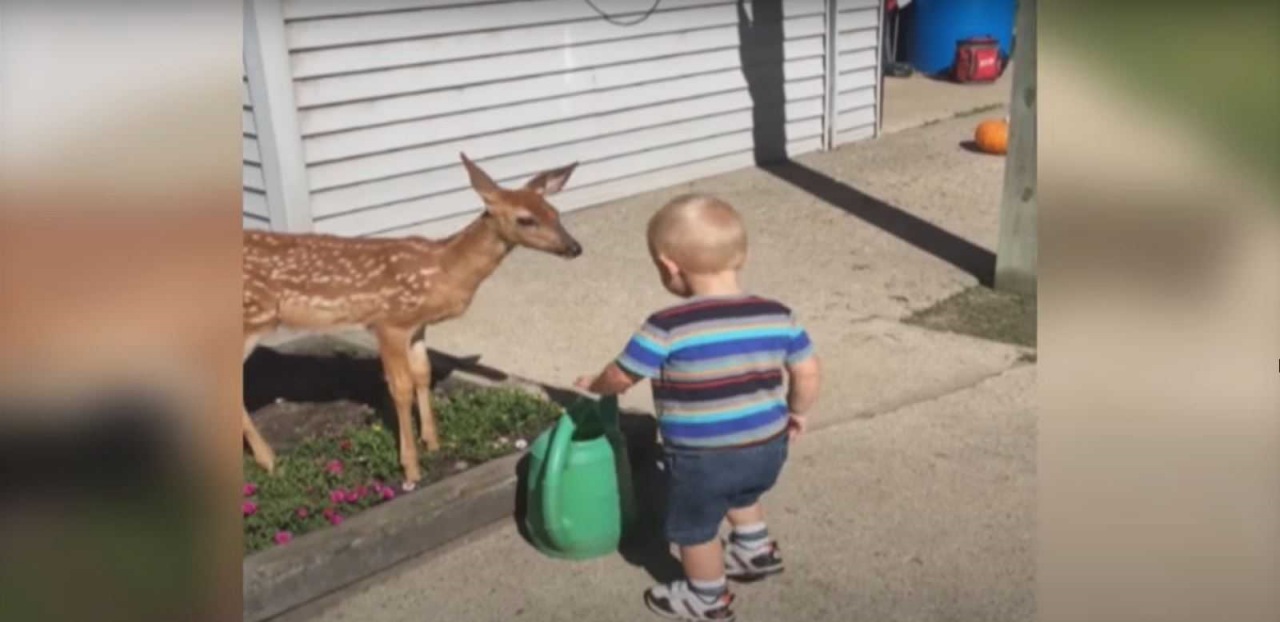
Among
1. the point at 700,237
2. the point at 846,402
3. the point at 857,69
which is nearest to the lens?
the point at 700,237

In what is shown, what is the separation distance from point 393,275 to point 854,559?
4.79ft

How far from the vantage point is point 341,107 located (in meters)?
6.47

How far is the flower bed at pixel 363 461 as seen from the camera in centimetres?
→ 347

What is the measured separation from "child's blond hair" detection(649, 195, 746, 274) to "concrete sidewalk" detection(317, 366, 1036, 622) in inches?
37.3

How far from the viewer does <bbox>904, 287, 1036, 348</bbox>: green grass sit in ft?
18.0

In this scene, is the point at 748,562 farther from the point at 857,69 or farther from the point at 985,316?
the point at 857,69

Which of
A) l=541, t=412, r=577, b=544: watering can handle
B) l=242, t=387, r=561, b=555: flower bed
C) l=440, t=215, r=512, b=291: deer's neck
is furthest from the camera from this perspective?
l=440, t=215, r=512, b=291: deer's neck

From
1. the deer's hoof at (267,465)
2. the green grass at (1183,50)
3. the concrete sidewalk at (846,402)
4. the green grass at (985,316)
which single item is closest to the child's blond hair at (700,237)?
the concrete sidewalk at (846,402)

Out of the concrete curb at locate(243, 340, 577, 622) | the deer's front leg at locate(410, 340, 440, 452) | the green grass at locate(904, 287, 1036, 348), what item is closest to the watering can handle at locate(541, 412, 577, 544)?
the concrete curb at locate(243, 340, 577, 622)

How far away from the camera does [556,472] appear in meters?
3.37

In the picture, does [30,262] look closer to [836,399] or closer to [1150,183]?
[1150,183]

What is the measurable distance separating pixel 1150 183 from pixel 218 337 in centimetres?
52

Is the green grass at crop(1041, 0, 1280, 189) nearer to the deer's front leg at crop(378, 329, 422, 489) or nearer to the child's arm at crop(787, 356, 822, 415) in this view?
the child's arm at crop(787, 356, 822, 415)

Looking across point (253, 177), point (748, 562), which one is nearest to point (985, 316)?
point (748, 562)
